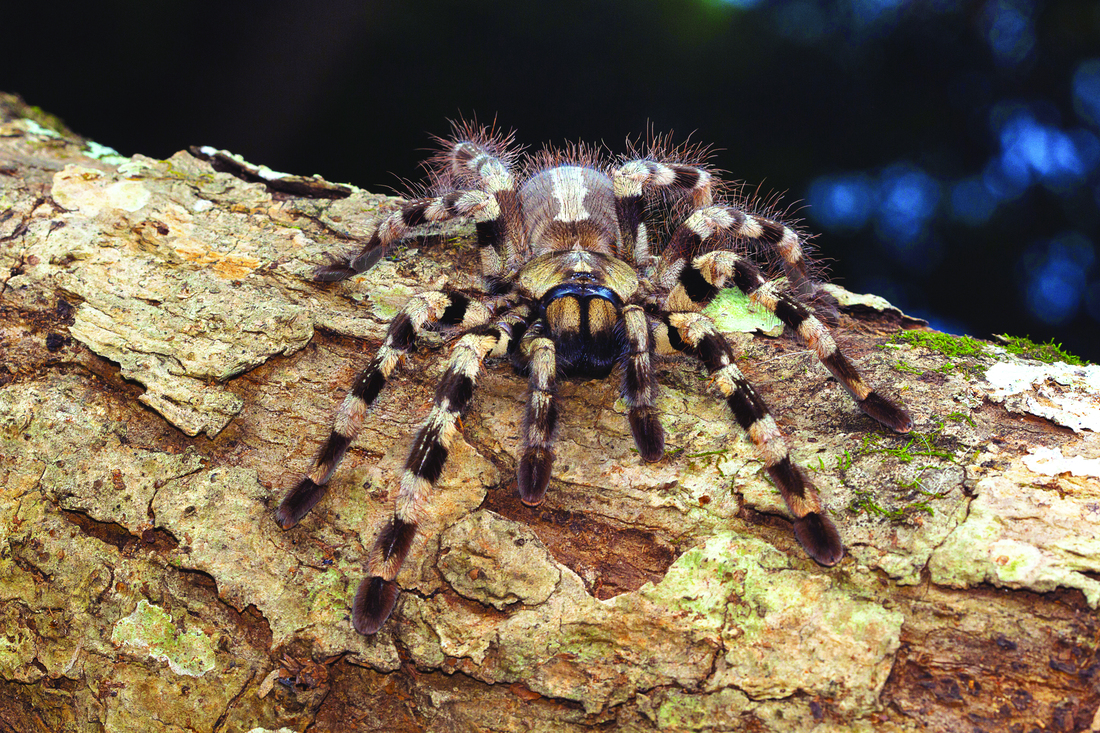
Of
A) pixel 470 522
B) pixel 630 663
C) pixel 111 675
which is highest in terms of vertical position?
pixel 470 522

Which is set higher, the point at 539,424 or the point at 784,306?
the point at 784,306

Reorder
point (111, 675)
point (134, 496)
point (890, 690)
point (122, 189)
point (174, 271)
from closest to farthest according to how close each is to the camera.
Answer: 1. point (890, 690)
2. point (111, 675)
3. point (134, 496)
4. point (174, 271)
5. point (122, 189)

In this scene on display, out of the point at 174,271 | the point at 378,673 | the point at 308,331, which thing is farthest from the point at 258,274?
the point at 378,673

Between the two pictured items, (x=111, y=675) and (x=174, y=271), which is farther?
(x=174, y=271)

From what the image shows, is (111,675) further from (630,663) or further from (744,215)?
(744,215)

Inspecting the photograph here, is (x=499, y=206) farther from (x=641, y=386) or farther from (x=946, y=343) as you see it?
(x=946, y=343)

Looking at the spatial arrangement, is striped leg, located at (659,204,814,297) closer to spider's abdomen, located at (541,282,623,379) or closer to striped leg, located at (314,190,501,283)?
spider's abdomen, located at (541,282,623,379)

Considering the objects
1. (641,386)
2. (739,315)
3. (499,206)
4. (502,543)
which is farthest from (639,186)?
(502,543)
